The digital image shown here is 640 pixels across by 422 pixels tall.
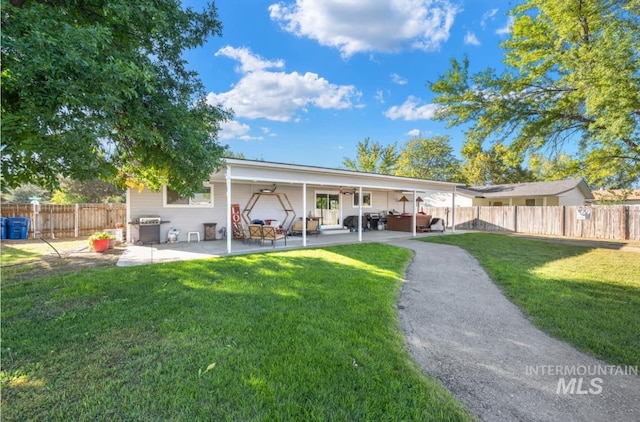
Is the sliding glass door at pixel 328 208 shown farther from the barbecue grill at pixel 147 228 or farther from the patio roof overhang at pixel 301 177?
the barbecue grill at pixel 147 228

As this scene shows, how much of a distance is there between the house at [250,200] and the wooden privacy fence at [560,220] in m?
5.73

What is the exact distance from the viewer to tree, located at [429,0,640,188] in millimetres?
7047

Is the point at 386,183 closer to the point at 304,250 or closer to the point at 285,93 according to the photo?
→ the point at 304,250

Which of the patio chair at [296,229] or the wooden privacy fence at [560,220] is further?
the wooden privacy fence at [560,220]

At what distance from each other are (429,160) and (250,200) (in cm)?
3019

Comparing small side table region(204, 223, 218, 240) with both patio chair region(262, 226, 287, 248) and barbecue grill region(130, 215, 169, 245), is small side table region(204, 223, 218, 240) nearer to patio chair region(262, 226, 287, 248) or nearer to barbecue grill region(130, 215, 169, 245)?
barbecue grill region(130, 215, 169, 245)

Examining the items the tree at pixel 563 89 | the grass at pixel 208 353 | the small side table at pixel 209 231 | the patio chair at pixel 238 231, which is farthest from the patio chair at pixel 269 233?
the tree at pixel 563 89

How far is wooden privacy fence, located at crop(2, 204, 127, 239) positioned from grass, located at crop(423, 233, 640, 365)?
523 inches

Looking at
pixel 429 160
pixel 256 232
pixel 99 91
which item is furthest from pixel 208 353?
pixel 429 160

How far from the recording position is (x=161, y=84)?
4531mm

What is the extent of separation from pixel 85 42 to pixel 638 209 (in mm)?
19961

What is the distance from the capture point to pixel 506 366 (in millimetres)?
2650

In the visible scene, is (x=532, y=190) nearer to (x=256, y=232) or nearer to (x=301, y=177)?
(x=301, y=177)

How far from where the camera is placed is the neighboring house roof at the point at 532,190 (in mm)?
20062
